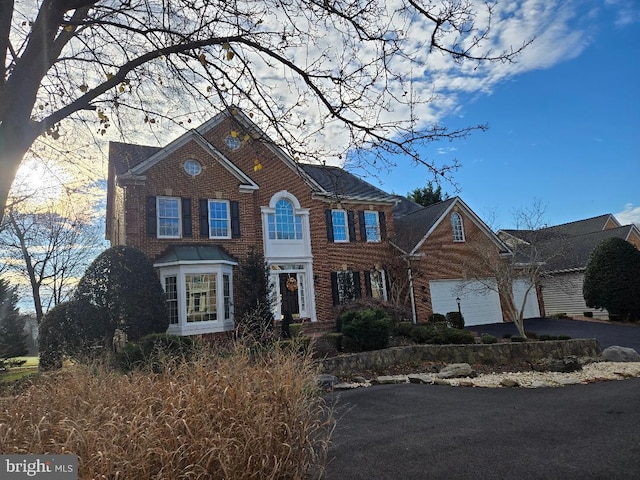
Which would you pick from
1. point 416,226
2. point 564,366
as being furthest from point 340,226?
point 564,366

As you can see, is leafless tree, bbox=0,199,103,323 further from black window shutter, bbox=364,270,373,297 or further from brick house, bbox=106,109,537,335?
black window shutter, bbox=364,270,373,297

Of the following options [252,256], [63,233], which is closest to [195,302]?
[252,256]

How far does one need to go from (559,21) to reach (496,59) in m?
1.83

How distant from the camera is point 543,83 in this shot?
324 inches

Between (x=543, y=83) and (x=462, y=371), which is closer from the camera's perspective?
(x=543, y=83)

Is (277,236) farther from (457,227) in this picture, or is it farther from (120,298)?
(457,227)

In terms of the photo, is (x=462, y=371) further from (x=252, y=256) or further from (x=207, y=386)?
(x=252, y=256)

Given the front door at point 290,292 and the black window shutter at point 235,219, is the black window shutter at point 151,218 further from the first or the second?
the front door at point 290,292

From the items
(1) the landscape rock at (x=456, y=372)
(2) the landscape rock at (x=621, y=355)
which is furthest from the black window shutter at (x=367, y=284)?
(2) the landscape rock at (x=621, y=355)

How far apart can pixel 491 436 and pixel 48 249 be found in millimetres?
28919

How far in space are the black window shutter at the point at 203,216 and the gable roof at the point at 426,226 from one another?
32.3 feet

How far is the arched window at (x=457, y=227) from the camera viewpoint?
22.4m

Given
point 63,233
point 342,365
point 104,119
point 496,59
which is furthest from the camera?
point 63,233

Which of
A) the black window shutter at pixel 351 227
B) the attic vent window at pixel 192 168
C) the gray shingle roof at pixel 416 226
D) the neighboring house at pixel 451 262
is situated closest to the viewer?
the attic vent window at pixel 192 168
